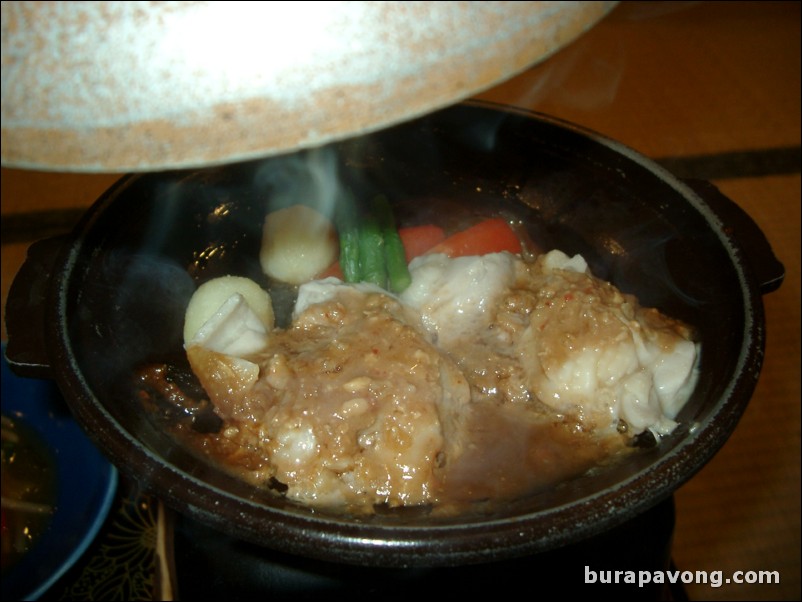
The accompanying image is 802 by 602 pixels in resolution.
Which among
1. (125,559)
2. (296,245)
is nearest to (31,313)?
(296,245)

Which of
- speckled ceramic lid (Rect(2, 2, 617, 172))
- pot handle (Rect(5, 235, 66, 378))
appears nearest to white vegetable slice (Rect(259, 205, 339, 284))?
pot handle (Rect(5, 235, 66, 378))

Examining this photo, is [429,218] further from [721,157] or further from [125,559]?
[721,157]

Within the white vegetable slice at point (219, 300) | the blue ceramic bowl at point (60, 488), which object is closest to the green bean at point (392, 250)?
the white vegetable slice at point (219, 300)

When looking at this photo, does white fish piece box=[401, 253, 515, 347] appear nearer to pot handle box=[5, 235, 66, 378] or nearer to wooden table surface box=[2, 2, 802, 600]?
pot handle box=[5, 235, 66, 378]

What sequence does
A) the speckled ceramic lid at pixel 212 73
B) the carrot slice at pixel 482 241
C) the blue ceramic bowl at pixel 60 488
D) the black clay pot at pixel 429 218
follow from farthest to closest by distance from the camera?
the carrot slice at pixel 482 241 < the blue ceramic bowl at pixel 60 488 < the black clay pot at pixel 429 218 < the speckled ceramic lid at pixel 212 73

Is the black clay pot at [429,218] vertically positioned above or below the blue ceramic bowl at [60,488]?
above

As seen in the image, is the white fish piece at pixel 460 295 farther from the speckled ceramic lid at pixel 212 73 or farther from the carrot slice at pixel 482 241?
the speckled ceramic lid at pixel 212 73

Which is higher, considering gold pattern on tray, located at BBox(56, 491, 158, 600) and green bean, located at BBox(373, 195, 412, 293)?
green bean, located at BBox(373, 195, 412, 293)
